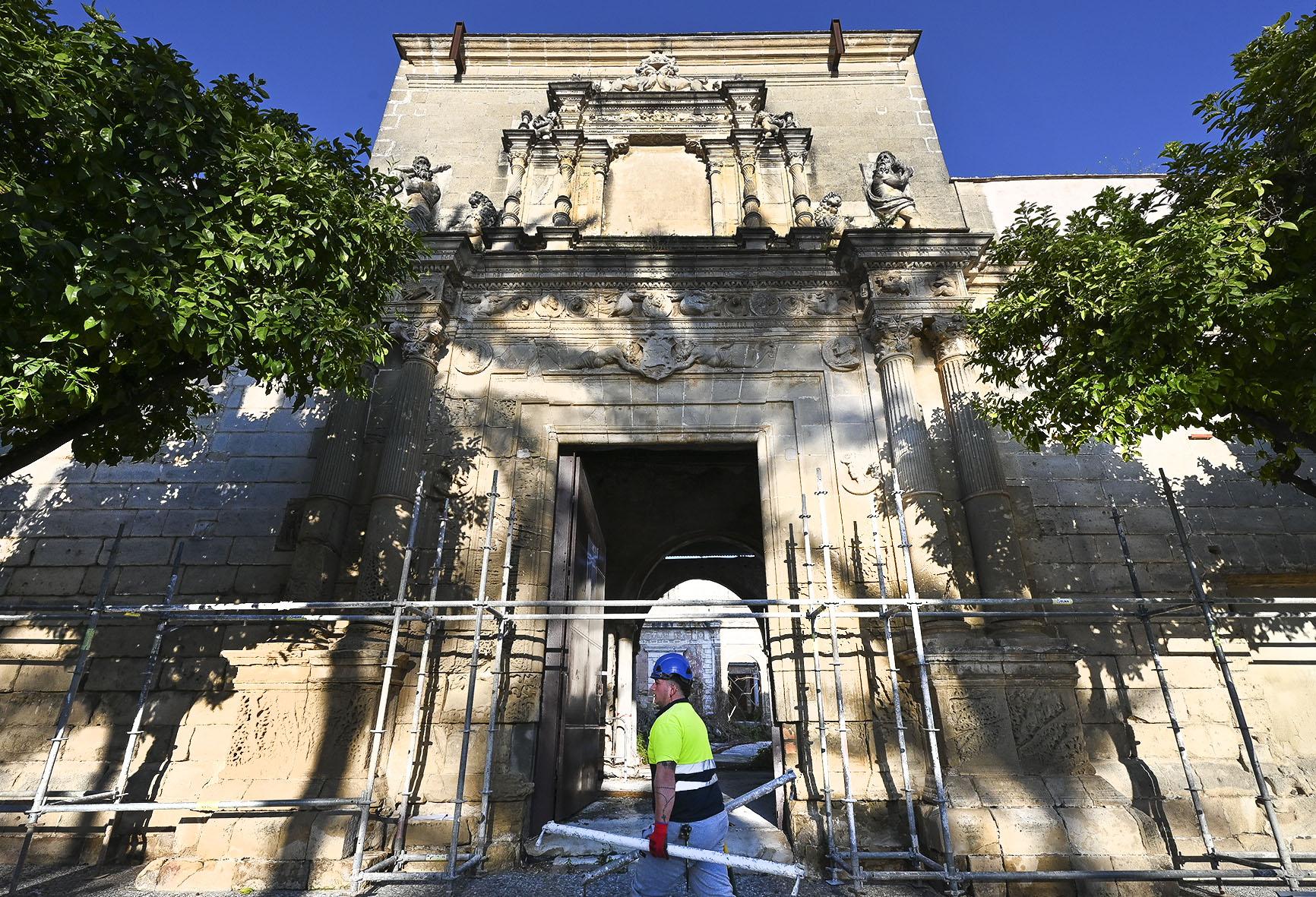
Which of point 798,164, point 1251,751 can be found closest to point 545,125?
point 798,164

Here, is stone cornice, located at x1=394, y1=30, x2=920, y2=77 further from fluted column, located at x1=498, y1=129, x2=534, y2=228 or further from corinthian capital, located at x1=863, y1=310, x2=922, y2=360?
corinthian capital, located at x1=863, y1=310, x2=922, y2=360

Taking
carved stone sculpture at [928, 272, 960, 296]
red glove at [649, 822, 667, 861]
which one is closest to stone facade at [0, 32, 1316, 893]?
carved stone sculpture at [928, 272, 960, 296]

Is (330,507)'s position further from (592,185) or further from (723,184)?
(723,184)

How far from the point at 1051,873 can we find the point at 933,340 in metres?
4.95

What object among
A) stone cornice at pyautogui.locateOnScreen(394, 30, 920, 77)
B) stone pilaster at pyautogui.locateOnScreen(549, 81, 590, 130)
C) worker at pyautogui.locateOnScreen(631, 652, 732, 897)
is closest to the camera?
worker at pyautogui.locateOnScreen(631, 652, 732, 897)

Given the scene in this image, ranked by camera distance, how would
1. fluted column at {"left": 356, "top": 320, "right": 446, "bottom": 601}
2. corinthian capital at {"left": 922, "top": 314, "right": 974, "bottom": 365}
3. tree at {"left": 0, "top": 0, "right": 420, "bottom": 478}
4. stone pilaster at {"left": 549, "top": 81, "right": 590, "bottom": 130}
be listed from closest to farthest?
tree at {"left": 0, "top": 0, "right": 420, "bottom": 478} < fluted column at {"left": 356, "top": 320, "right": 446, "bottom": 601} < corinthian capital at {"left": 922, "top": 314, "right": 974, "bottom": 365} < stone pilaster at {"left": 549, "top": 81, "right": 590, "bottom": 130}

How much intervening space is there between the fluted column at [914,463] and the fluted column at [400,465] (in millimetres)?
4917

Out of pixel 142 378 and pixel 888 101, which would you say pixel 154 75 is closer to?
pixel 142 378

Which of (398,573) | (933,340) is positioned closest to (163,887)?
(398,573)

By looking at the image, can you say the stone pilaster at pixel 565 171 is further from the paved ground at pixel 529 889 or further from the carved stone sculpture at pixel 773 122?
the paved ground at pixel 529 889

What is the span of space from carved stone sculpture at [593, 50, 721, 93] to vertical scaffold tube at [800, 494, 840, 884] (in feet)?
21.9

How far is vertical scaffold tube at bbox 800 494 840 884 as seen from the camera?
16.4 ft

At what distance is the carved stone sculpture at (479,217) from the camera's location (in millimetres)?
8062

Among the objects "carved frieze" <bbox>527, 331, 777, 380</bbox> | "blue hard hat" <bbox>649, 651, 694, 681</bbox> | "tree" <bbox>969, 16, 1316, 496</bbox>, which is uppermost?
"carved frieze" <bbox>527, 331, 777, 380</bbox>
